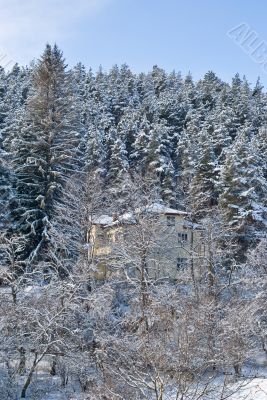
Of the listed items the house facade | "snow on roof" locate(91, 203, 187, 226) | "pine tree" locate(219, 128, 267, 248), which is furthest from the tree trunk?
"pine tree" locate(219, 128, 267, 248)

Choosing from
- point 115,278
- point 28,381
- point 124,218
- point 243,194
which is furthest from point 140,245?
point 243,194

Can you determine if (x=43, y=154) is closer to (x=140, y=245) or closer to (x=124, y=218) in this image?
(x=124, y=218)

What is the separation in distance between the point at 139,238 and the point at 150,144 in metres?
29.9

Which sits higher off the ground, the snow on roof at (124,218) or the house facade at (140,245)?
the snow on roof at (124,218)

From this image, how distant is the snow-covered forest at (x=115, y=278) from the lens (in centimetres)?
1725

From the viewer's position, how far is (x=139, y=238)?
3034 centimetres

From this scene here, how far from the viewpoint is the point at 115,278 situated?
107ft

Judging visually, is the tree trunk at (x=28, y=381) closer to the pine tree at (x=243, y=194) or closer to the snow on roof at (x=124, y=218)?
the snow on roof at (x=124, y=218)

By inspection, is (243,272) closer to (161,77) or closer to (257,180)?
(257,180)

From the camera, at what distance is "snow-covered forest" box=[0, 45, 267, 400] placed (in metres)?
17.2

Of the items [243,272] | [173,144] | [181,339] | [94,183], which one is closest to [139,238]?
[94,183]

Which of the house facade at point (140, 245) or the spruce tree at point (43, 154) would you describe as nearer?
the house facade at point (140, 245)

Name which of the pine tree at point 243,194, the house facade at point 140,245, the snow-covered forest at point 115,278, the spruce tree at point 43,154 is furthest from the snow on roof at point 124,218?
the pine tree at point 243,194

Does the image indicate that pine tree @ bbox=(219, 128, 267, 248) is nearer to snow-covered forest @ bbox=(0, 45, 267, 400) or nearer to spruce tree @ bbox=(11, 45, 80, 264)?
snow-covered forest @ bbox=(0, 45, 267, 400)
